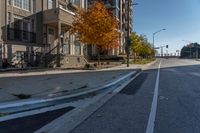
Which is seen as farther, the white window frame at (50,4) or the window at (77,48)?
the window at (77,48)

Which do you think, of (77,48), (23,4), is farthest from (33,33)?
(77,48)

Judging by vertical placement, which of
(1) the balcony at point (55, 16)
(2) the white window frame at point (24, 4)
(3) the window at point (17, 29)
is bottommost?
(3) the window at point (17, 29)

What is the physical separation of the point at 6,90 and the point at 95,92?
3.46 meters

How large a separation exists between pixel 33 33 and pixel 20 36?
7.16 feet

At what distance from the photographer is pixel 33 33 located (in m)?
28.9

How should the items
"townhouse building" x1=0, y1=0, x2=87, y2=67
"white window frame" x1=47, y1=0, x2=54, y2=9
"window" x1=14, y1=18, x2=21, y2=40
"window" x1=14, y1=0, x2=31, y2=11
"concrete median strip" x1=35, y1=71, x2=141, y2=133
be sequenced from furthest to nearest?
"white window frame" x1=47, y1=0, x2=54, y2=9 < "window" x1=14, y1=0, x2=31, y2=11 < "window" x1=14, y1=18, x2=21, y2=40 < "townhouse building" x1=0, y1=0, x2=87, y2=67 < "concrete median strip" x1=35, y1=71, x2=141, y2=133

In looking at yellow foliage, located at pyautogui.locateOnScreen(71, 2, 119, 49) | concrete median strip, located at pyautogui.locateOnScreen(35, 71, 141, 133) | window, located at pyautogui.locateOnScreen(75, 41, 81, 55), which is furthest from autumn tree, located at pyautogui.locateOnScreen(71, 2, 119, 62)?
concrete median strip, located at pyautogui.locateOnScreen(35, 71, 141, 133)

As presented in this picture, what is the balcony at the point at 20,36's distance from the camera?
2556 centimetres

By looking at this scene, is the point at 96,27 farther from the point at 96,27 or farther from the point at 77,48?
the point at 77,48

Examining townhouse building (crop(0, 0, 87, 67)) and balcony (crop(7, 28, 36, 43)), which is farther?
balcony (crop(7, 28, 36, 43))

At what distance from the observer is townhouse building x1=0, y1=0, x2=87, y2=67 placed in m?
24.7

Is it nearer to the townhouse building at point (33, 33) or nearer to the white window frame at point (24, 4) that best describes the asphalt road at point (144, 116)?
the townhouse building at point (33, 33)

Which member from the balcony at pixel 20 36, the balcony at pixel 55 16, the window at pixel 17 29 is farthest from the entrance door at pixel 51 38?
the window at pixel 17 29

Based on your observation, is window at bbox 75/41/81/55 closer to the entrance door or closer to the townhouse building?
the townhouse building
